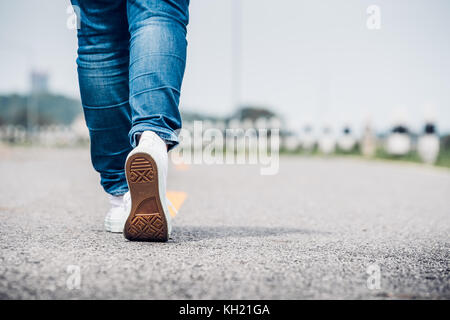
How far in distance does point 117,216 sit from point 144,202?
1.27 feet

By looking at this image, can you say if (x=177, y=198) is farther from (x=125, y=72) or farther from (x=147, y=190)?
(x=147, y=190)

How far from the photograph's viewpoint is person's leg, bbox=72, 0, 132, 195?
1896 millimetres

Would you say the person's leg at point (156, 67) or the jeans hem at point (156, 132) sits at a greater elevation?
the person's leg at point (156, 67)

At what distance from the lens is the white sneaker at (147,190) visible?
1.58 m

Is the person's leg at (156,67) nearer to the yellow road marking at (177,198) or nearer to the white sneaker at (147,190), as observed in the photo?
the white sneaker at (147,190)

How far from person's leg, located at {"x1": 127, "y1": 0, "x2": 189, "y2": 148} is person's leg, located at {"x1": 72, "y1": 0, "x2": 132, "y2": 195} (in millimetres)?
187

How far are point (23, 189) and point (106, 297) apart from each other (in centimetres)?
303

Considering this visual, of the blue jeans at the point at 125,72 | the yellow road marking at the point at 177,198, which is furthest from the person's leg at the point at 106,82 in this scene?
the yellow road marking at the point at 177,198

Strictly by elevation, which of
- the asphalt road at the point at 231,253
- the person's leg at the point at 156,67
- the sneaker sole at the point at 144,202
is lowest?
the asphalt road at the point at 231,253

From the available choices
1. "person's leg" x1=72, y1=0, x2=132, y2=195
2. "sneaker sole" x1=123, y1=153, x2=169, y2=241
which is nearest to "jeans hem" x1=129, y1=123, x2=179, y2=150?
"sneaker sole" x1=123, y1=153, x2=169, y2=241

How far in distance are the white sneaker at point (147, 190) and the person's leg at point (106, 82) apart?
370mm

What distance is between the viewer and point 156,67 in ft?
5.54
